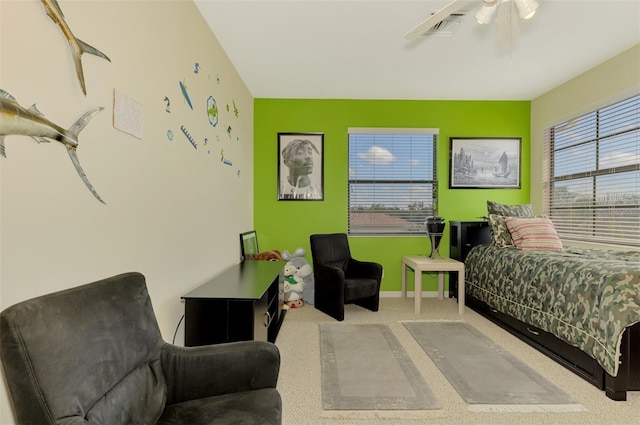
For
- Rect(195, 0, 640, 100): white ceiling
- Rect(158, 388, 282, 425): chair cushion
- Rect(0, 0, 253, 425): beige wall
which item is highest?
Rect(195, 0, 640, 100): white ceiling

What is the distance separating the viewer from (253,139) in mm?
4176

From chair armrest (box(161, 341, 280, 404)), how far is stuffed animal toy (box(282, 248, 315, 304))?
2435 millimetres

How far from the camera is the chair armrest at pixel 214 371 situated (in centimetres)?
128

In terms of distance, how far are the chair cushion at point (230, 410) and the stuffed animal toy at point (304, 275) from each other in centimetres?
253

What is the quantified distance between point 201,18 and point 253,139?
185cm

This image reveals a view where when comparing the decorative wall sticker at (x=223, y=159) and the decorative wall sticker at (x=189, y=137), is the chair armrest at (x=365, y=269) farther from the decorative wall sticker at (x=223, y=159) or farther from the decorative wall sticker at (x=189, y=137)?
the decorative wall sticker at (x=189, y=137)

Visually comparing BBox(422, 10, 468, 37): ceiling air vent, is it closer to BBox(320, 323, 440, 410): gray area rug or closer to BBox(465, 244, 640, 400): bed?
BBox(465, 244, 640, 400): bed

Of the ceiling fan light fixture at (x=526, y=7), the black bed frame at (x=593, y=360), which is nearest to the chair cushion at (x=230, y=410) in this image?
the black bed frame at (x=593, y=360)

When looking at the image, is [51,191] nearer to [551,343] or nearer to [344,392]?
[344,392]

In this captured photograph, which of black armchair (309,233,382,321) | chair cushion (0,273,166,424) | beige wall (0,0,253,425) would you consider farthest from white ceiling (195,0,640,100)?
chair cushion (0,273,166,424)

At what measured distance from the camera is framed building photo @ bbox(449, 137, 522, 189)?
13.8 ft

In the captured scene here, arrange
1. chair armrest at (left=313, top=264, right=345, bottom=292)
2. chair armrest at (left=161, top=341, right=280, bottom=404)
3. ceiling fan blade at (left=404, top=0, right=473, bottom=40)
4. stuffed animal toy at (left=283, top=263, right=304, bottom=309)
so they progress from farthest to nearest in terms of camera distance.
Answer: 1. stuffed animal toy at (left=283, top=263, right=304, bottom=309)
2. chair armrest at (left=313, top=264, right=345, bottom=292)
3. ceiling fan blade at (left=404, top=0, right=473, bottom=40)
4. chair armrest at (left=161, top=341, right=280, bottom=404)

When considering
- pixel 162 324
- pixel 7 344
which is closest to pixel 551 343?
pixel 162 324

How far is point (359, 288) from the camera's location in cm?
337
